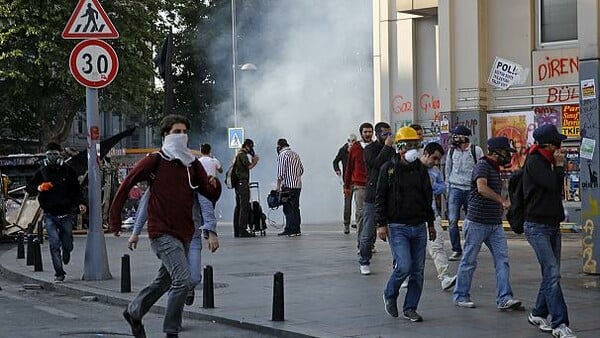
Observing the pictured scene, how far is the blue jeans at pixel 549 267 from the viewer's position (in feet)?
27.6

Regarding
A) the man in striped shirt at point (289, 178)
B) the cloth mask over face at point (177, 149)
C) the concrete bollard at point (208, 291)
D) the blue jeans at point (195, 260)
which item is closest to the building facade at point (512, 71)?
the man in striped shirt at point (289, 178)

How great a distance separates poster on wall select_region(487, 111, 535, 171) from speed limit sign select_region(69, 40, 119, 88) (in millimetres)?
8038

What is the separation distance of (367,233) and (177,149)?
493 centimetres

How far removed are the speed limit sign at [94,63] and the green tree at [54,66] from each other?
22681 millimetres

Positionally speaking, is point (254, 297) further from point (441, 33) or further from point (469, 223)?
point (441, 33)

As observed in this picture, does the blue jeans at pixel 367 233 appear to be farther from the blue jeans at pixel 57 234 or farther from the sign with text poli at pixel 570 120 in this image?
the sign with text poli at pixel 570 120

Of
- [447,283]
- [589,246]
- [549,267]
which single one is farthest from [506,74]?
[549,267]

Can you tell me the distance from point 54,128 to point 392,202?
3289cm

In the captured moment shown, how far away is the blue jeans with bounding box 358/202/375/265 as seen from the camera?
1271 centimetres

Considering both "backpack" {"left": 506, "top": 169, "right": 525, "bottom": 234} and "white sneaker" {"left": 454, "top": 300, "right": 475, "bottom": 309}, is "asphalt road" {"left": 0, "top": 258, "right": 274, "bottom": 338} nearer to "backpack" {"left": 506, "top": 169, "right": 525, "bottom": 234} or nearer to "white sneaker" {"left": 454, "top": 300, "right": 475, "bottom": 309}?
"white sneaker" {"left": 454, "top": 300, "right": 475, "bottom": 309}

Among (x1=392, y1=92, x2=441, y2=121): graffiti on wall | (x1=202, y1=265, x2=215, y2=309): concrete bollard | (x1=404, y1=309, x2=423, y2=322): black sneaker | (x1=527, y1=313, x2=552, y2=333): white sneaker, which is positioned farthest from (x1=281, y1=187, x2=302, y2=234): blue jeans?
(x1=527, y1=313, x2=552, y2=333): white sneaker

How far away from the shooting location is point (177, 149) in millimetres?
8469

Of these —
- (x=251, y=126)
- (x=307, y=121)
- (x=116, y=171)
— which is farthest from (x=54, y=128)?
(x=116, y=171)

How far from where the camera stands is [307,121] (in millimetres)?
34812
